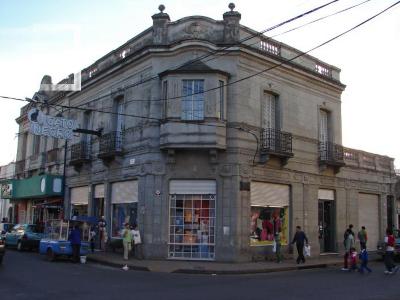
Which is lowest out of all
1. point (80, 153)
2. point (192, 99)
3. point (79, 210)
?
point (79, 210)

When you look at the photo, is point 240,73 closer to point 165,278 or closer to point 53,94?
point 165,278

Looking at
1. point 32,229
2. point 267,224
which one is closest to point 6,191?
point 32,229

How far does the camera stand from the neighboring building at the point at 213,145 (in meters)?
21.6

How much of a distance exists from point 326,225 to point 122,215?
1140cm

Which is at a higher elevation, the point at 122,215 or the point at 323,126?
the point at 323,126

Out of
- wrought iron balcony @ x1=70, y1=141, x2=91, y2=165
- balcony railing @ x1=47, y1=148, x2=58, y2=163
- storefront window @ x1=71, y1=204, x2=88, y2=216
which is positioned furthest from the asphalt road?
balcony railing @ x1=47, y1=148, x2=58, y2=163

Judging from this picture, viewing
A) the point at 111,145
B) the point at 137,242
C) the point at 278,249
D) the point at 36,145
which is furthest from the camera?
the point at 36,145

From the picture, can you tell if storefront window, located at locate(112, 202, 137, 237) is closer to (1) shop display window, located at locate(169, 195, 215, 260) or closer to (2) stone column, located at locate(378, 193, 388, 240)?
A: (1) shop display window, located at locate(169, 195, 215, 260)

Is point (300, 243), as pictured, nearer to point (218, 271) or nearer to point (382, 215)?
point (218, 271)

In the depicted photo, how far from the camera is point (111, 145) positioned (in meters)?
24.6

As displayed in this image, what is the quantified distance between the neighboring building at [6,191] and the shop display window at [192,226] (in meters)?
20.8

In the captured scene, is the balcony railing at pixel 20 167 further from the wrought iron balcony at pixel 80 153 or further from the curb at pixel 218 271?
the curb at pixel 218 271

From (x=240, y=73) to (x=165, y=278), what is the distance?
34.6ft

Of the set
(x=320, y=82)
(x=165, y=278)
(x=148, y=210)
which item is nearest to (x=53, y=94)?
(x=148, y=210)
